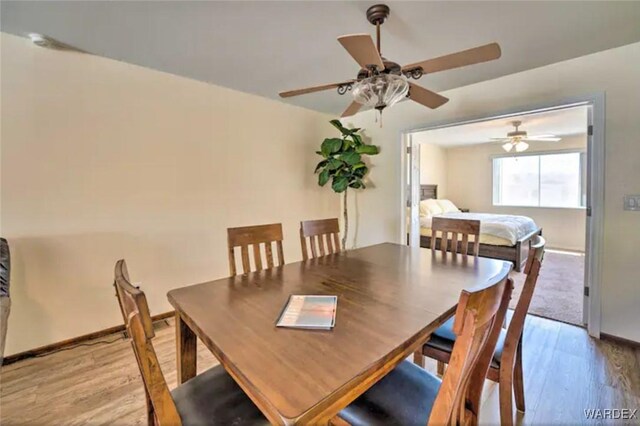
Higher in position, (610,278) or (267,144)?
(267,144)

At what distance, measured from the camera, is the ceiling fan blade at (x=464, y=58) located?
1.47 meters

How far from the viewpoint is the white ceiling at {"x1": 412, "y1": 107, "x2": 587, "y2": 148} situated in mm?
4145

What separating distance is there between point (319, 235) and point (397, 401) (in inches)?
54.2

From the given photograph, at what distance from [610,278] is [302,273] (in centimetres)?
259

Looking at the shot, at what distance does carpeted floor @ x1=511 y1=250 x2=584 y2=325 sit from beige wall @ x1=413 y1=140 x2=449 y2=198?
279cm

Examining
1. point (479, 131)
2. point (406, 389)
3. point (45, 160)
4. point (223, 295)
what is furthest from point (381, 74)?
point (479, 131)

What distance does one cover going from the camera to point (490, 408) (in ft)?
5.59

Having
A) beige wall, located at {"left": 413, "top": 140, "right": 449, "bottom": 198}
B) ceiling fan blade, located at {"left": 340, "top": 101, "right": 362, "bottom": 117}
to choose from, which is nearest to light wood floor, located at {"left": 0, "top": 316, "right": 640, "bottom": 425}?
ceiling fan blade, located at {"left": 340, "top": 101, "right": 362, "bottom": 117}

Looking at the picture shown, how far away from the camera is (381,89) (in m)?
1.67

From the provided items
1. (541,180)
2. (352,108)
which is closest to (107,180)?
(352,108)

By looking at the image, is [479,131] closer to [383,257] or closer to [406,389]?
[383,257]

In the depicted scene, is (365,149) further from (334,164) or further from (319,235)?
(319,235)

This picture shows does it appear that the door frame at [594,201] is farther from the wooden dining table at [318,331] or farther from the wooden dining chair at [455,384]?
the wooden dining chair at [455,384]

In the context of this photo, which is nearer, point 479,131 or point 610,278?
point 610,278
